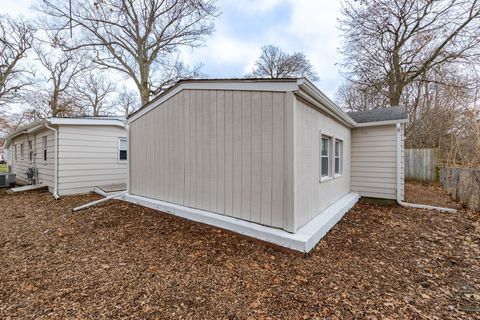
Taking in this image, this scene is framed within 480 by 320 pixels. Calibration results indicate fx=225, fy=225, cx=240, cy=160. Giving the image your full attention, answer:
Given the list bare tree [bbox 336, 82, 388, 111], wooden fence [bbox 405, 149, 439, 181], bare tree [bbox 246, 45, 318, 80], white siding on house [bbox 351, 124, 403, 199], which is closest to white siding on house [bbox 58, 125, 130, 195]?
white siding on house [bbox 351, 124, 403, 199]

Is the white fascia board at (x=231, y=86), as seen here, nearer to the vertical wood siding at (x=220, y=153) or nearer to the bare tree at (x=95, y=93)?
the vertical wood siding at (x=220, y=153)

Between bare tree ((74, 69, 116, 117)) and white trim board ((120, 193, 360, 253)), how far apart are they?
19.6 meters

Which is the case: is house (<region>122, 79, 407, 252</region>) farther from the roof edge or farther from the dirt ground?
the roof edge

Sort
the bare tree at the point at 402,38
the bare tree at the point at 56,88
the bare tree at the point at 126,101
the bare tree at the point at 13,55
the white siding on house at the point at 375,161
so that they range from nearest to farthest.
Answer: the white siding on house at the point at 375,161 → the bare tree at the point at 402,38 → the bare tree at the point at 13,55 → the bare tree at the point at 56,88 → the bare tree at the point at 126,101

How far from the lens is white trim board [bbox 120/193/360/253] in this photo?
139 inches

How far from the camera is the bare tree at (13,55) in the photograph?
14.2 m

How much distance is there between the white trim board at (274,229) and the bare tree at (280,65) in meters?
16.0

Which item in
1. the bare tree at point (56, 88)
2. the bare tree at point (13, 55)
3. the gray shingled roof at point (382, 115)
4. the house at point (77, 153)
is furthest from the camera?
the bare tree at point (56, 88)

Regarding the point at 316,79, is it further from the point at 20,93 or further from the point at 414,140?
the point at 20,93

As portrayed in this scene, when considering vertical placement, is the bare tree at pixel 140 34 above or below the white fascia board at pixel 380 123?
above

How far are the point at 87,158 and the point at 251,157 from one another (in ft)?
23.6

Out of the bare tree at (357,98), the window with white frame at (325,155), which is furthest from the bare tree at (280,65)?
the window with white frame at (325,155)

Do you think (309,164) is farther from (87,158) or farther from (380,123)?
(87,158)

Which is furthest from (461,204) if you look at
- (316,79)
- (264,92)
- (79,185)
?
(316,79)
